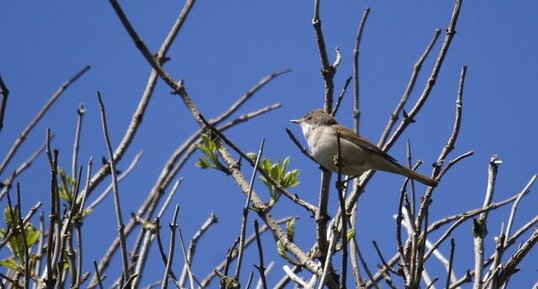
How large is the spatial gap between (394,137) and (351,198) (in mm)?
416

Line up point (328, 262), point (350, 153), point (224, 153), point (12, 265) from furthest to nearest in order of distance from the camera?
point (350, 153) → point (224, 153) → point (12, 265) → point (328, 262)

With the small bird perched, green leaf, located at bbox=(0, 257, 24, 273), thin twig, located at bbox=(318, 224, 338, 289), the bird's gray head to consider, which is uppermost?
the bird's gray head

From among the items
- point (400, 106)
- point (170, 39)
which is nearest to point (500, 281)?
point (400, 106)

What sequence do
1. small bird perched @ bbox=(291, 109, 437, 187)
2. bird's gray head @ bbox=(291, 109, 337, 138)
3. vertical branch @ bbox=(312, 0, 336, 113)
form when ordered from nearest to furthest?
1. vertical branch @ bbox=(312, 0, 336, 113)
2. small bird perched @ bbox=(291, 109, 437, 187)
3. bird's gray head @ bbox=(291, 109, 337, 138)

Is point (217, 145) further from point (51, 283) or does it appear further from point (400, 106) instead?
point (51, 283)

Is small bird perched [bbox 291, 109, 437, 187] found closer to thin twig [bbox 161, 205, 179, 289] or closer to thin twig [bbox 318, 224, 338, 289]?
thin twig [bbox 318, 224, 338, 289]

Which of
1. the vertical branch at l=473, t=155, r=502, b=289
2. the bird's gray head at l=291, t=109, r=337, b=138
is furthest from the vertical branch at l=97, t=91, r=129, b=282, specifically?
the bird's gray head at l=291, t=109, r=337, b=138

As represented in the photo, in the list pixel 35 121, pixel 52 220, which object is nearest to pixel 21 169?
pixel 35 121

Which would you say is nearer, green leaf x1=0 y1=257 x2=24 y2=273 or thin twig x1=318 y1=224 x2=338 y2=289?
thin twig x1=318 y1=224 x2=338 y2=289

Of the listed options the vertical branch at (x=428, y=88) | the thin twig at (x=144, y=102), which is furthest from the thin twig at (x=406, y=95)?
the thin twig at (x=144, y=102)

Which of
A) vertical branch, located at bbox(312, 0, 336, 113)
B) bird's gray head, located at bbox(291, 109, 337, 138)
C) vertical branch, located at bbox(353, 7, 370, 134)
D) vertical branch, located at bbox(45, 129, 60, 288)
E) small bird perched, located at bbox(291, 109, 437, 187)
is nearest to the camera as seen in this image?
vertical branch, located at bbox(45, 129, 60, 288)

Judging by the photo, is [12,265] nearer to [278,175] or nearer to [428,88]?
[278,175]

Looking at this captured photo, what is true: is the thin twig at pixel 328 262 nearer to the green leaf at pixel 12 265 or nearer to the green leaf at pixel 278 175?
the green leaf at pixel 278 175

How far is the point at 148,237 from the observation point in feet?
12.4
